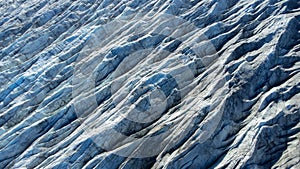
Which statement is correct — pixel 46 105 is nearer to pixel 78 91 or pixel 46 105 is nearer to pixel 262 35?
pixel 78 91

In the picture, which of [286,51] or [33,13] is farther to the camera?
[33,13]

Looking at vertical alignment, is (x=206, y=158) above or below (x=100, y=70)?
below

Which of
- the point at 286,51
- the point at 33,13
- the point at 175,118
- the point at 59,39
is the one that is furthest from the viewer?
the point at 33,13

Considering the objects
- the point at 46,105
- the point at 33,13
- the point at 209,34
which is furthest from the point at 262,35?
the point at 33,13

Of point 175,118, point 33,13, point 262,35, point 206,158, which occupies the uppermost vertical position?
point 33,13

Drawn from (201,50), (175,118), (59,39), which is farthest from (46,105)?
(201,50)

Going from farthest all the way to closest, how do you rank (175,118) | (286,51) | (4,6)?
(4,6)
(286,51)
(175,118)
